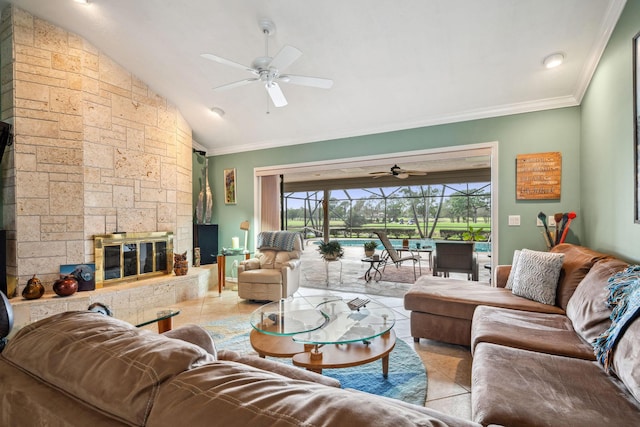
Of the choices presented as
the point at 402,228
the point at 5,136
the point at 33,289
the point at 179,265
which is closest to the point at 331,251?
the point at 179,265

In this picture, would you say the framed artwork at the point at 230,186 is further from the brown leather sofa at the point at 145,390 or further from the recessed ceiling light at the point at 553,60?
the brown leather sofa at the point at 145,390

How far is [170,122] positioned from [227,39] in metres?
1.87

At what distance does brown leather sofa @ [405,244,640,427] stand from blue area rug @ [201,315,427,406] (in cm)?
42

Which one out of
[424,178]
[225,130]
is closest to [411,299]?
[225,130]

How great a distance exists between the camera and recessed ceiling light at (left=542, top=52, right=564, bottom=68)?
282cm

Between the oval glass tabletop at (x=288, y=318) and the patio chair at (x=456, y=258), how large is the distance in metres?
2.91

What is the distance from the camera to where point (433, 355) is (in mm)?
2576

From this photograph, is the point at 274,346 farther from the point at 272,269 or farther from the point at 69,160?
the point at 69,160

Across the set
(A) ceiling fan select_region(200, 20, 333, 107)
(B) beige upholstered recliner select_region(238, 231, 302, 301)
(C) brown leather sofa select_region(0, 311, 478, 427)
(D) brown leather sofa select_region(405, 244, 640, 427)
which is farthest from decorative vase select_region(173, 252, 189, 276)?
(C) brown leather sofa select_region(0, 311, 478, 427)

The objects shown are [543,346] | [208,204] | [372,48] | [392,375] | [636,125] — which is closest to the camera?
[543,346]

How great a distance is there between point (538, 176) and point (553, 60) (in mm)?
1235

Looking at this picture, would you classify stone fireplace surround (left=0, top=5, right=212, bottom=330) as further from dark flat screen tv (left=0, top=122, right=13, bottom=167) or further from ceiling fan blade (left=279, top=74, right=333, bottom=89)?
ceiling fan blade (left=279, top=74, right=333, bottom=89)

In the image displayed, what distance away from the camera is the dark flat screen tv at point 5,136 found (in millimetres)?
3020

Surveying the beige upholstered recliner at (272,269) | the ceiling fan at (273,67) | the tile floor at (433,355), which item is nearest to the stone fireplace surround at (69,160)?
the tile floor at (433,355)
